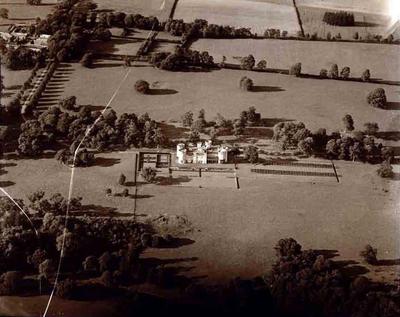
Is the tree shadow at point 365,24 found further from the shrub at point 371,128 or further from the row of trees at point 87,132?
A: the row of trees at point 87,132

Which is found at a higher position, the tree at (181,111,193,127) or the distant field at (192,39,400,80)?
the distant field at (192,39,400,80)

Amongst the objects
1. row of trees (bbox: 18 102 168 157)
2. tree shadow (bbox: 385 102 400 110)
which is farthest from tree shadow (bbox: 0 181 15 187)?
tree shadow (bbox: 385 102 400 110)

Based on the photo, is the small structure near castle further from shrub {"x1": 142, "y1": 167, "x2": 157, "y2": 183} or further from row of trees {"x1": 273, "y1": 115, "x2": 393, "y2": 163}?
row of trees {"x1": 273, "y1": 115, "x2": 393, "y2": 163}

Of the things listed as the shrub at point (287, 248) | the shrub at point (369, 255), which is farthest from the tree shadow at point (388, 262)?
the shrub at point (287, 248)

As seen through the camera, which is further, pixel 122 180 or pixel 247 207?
pixel 122 180

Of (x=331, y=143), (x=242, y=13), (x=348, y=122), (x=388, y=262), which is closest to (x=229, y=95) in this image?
(x=348, y=122)

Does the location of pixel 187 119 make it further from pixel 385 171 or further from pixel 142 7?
pixel 142 7

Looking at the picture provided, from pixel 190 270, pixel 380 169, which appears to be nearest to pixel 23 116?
pixel 190 270
